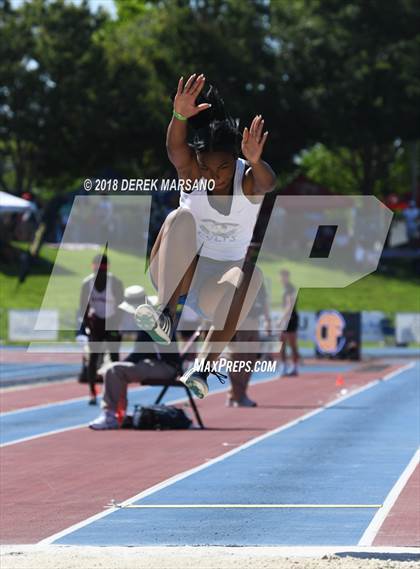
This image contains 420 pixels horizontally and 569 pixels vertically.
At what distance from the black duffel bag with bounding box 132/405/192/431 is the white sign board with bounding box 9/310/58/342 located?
650 inches

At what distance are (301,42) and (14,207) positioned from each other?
91.2 ft

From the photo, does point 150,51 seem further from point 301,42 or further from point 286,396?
point 286,396

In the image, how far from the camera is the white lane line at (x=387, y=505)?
839 centimetres

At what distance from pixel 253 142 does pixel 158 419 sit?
796cm

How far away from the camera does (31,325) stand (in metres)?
31.9

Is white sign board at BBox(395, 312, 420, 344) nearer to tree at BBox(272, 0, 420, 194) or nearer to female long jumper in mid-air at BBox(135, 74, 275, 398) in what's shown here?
tree at BBox(272, 0, 420, 194)

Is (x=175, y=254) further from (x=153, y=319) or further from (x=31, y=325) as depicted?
(x=31, y=325)

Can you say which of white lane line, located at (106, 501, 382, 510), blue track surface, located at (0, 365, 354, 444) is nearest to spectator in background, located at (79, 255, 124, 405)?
blue track surface, located at (0, 365, 354, 444)

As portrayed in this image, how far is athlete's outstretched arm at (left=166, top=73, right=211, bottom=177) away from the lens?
7129mm

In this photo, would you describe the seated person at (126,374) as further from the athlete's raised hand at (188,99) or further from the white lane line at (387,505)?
the athlete's raised hand at (188,99)

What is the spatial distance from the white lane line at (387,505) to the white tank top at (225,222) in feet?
6.93

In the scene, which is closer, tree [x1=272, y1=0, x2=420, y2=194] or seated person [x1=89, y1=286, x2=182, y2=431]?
seated person [x1=89, y1=286, x2=182, y2=431]

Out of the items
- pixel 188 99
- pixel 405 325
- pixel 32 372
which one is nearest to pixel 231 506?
pixel 188 99

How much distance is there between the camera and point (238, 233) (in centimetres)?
778
